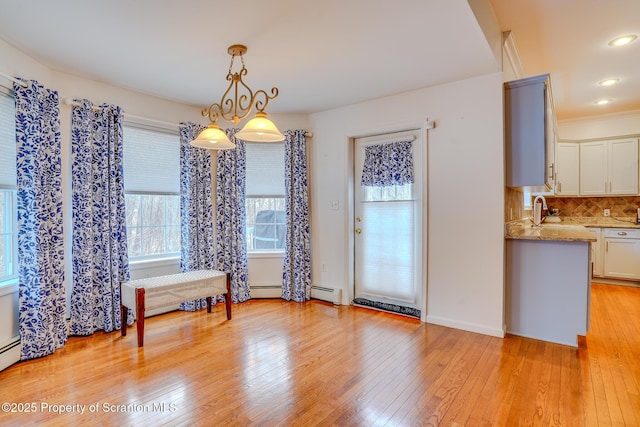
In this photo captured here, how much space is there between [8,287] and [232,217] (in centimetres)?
221

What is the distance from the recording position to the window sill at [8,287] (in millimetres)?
2627

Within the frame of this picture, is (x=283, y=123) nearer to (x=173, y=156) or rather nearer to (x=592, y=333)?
(x=173, y=156)

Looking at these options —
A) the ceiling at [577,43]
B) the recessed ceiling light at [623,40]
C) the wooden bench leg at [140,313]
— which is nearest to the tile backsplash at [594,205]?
the ceiling at [577,43]

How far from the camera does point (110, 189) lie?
11.1ft

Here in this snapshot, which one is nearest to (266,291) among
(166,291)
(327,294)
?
(327,294)

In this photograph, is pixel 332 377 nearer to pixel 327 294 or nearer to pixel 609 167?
pixel 327 294

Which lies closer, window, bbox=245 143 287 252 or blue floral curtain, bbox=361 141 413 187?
blue floral curtain, bbox=361 141 413 187

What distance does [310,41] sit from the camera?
260 centimetres

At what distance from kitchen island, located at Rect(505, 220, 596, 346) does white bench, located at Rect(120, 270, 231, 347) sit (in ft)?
9.68

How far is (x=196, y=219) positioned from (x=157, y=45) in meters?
1.99

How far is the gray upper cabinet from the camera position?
10.0 ft

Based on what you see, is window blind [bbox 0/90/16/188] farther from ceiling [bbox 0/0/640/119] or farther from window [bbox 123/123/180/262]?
window [bbox 123/123/180/262]

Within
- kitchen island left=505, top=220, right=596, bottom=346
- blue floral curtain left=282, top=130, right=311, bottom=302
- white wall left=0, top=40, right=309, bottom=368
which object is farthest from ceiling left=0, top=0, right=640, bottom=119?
kitchen island left=505, top=220, right=596, bottom=346

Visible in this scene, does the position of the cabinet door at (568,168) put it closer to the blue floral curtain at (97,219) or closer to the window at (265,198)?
the window at (265,198)
